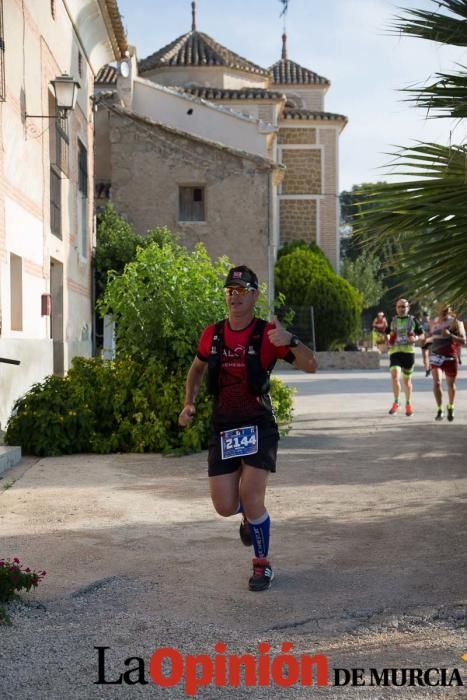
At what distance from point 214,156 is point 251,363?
84.6ft

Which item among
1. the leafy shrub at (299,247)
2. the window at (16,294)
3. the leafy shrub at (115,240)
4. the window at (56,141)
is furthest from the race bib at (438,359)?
the leafy shrub at (299,247)

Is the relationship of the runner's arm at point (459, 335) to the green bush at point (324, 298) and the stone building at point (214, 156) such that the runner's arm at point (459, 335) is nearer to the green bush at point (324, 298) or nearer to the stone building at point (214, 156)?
the stone building at point (214, 156)

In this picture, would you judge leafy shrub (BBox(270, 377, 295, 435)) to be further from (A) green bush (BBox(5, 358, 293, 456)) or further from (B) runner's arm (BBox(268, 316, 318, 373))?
(B) runner's arm (BBox(268, 316, 318, 373))

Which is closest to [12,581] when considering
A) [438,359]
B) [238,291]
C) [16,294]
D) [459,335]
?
[238,291]

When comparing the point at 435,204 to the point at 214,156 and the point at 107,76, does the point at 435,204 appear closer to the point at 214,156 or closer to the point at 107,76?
the point at 214,156

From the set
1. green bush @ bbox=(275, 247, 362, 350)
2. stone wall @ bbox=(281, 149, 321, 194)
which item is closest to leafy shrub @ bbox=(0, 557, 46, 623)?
green bush @ bbox=(275, 247, 362, 350)

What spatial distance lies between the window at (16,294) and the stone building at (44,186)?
0.05 feet

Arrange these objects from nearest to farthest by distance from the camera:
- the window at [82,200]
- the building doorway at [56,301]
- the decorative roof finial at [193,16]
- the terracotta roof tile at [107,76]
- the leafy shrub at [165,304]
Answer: the leafy shrub at [165,304], the building doorway at [56,301], the window at [82,200], the terracotta roof tile at [107,76], the decorative roof finial at [193,16]

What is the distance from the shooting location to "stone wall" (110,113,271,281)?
3028cm

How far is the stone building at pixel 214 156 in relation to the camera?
30.4 meters

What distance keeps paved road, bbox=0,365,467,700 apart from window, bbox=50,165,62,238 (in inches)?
318

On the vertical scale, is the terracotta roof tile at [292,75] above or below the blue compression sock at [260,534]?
above

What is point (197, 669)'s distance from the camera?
4055mm

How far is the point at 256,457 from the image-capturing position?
5531mm
